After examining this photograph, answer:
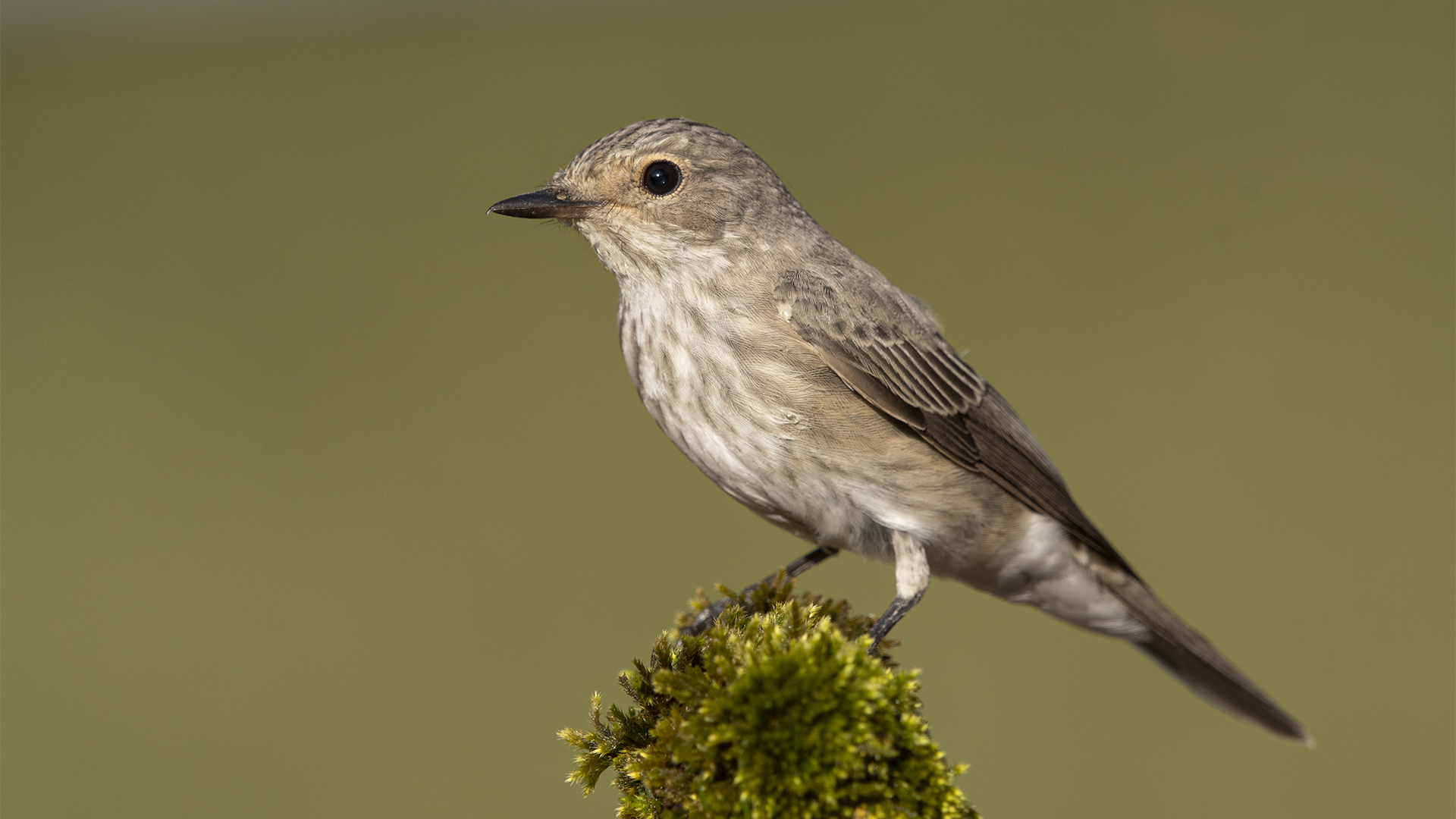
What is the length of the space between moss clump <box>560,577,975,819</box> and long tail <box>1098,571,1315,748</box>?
6.88 ft

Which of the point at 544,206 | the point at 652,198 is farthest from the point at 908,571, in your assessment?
the point at 544,206

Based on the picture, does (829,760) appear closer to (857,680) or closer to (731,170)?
(857,680)

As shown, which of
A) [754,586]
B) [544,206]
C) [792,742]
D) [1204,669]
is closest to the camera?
[792,742]

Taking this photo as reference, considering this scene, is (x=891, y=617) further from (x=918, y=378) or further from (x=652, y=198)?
(x=652, y=198)

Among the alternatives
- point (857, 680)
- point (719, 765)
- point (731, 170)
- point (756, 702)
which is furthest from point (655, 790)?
point (731, 170)

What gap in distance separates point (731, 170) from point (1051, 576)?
200 centimetres

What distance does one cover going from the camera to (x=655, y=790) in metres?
2.16

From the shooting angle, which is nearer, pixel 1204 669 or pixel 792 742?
pixel 792 742

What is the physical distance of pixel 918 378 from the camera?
3.22 metres

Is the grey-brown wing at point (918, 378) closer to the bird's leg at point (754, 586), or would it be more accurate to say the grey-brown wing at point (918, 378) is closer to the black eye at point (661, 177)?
the black eye at point (661, 177)

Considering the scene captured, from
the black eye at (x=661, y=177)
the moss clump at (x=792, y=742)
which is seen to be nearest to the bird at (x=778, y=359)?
the black eye at (x=661, y=177)

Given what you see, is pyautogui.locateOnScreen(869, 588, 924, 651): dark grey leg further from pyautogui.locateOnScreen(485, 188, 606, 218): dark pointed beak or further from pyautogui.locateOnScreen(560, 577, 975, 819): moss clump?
pyautogui.locateOnScreen(485, 188, 606, 218): dark pointed beak

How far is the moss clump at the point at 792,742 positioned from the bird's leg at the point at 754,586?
0.56m

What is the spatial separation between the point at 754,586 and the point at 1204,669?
2.14 metres
